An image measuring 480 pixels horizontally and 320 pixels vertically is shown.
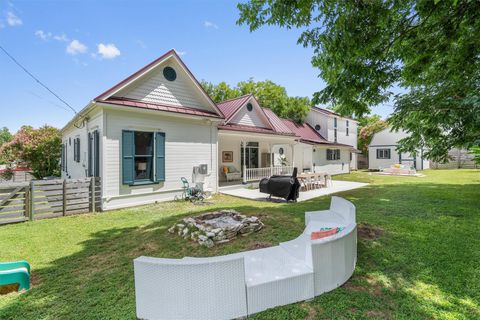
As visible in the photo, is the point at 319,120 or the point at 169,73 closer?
the point at 169,73

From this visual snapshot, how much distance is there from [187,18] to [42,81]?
23.7 feet

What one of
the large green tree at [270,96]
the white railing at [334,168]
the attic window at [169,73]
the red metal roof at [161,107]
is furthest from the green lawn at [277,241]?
the large green tree at [270,96]

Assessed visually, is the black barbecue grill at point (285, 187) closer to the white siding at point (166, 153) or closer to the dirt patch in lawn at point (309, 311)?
the white siding at point (166, 153)

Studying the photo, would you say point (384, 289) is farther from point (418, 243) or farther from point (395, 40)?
point (395, 40)

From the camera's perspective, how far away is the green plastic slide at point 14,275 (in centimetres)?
313

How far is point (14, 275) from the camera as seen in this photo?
10.4 ft

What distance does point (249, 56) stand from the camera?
12.4m

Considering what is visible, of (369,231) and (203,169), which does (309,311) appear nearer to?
(369,231)

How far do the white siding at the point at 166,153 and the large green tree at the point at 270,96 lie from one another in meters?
14.9

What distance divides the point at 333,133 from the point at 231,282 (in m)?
22.8

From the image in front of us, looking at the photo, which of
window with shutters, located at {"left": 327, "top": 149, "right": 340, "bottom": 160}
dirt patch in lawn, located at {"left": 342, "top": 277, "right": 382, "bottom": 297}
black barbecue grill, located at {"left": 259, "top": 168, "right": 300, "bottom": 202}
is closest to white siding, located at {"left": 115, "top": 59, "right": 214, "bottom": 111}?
black barbecue grill, located at {"left": 259, "top": 168, "right": 300, "bottom": 202}

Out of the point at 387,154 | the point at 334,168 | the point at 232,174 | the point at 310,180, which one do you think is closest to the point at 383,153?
the point at 387,154

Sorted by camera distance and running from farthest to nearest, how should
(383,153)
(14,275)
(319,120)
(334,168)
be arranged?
(383,153), (319,120), (334,168), (14,275)

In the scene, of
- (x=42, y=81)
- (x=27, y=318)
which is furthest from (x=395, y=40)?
(x=42, y=81)
